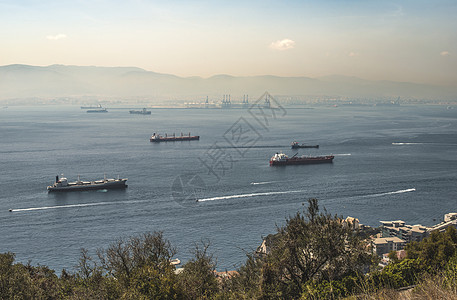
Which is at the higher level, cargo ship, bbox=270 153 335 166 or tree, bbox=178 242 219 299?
tree, bbox=178 242 219 299

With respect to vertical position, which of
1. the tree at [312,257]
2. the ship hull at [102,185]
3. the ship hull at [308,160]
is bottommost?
the ship hull at [102,185]

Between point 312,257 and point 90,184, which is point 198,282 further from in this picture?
point 90,184

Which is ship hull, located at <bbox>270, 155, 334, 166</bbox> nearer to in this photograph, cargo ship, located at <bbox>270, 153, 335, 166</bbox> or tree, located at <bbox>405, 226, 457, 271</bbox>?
cargo ship, located at <bbox>270, 153, 335, 166</bbox>

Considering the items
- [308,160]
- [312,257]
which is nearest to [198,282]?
[312,257]

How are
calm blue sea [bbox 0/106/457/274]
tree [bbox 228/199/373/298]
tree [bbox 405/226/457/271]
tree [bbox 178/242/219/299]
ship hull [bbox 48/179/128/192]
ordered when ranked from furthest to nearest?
ship hull [bbox 48/179/128/192], calm blue sea [bbox 0/106/457/274], tree [bbox 405/226/457/271], tree [bbox 178/242/219/299], tree [bbox 228/199/373/298]

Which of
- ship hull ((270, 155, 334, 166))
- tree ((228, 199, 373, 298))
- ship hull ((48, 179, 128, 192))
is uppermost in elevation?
tree ((228, 199, 373, 298))

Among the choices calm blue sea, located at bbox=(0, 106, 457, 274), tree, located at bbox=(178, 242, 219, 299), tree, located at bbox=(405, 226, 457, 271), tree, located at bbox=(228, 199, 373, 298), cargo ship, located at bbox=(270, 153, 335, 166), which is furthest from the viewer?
cargo ship, located at bbox=(270, 153, 335, 166)

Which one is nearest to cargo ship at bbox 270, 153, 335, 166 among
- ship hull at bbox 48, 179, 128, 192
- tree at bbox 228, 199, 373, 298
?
ship hull at bbox 48, 179, 128, 192

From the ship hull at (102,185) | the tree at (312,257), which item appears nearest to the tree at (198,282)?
the tree at (312,257)

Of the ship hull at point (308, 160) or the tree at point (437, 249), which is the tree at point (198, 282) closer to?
the tree at point (437, 249)

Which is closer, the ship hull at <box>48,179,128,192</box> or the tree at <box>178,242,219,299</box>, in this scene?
the tree at <box>178,242,219,299</box>
